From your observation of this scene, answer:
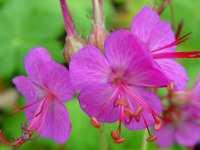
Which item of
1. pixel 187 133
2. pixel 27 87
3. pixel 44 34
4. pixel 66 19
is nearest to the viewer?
pixel 66 19

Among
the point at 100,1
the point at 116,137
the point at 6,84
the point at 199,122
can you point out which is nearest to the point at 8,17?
the point at 6,84

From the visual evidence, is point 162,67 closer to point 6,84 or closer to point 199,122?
point 199,122

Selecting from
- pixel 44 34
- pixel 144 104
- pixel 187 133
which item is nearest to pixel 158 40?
pixel 144 104

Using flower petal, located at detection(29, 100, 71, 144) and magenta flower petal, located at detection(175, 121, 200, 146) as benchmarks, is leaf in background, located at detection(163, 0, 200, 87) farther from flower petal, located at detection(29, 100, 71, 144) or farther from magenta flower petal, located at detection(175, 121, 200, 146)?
flower petal, located at detection(29, 100, 71, 144)

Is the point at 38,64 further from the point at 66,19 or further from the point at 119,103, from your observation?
the point at 119,103

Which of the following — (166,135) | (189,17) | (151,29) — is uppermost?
(151,29)

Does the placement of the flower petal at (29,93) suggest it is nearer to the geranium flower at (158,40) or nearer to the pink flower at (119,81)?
the pink flower at (119,81)

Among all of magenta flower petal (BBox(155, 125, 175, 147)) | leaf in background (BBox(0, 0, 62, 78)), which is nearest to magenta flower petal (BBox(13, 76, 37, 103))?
magenta flower petal (BBox(155, 125, 175, 147))

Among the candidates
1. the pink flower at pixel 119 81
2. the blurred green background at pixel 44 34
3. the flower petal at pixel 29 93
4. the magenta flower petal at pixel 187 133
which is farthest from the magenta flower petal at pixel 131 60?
the blurred green background at pixel 44 34
